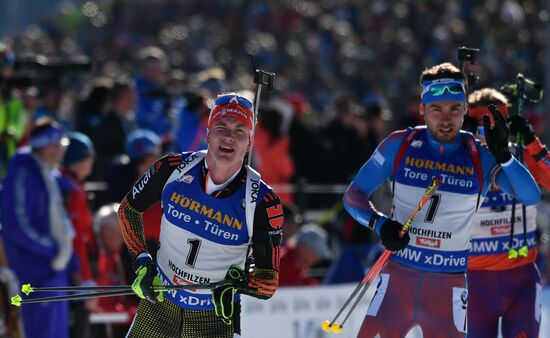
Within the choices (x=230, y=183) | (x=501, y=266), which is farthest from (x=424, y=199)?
(x=501, y=266)

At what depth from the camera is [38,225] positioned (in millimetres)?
9219

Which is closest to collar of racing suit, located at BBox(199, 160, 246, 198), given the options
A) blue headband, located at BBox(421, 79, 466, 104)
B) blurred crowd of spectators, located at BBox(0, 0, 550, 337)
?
blue headband, located at BBox(421, 79, 466, 104)

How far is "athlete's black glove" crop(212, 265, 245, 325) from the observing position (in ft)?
19.9

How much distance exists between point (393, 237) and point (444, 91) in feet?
→ 3.18

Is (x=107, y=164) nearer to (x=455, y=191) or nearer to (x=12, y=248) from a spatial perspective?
(x=12, y=248)

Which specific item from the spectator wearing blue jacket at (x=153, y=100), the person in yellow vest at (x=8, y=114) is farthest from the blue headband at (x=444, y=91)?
the spectator wearing blue jacket at (x=153, y=100)

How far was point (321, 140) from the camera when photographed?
13281mm

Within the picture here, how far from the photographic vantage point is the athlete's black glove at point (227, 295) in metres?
6.07

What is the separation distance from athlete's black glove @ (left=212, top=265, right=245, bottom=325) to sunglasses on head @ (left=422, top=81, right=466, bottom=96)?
67.0 inches

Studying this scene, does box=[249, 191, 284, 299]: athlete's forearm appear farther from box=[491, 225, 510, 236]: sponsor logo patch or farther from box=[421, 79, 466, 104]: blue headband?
box=[491, 225, 510, 236]: sponsor logo patch

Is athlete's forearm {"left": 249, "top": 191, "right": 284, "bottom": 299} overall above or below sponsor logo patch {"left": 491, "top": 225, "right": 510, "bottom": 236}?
above

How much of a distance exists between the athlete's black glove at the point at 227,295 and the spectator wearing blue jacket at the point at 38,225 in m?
3.35

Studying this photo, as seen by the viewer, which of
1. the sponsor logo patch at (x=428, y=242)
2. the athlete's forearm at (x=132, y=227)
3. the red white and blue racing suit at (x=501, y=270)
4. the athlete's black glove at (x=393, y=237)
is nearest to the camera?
the athlete's forearm at (x=132, y=227)

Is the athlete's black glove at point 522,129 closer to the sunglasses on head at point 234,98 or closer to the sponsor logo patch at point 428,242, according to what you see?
the sponsor logo patch at point 428,242
